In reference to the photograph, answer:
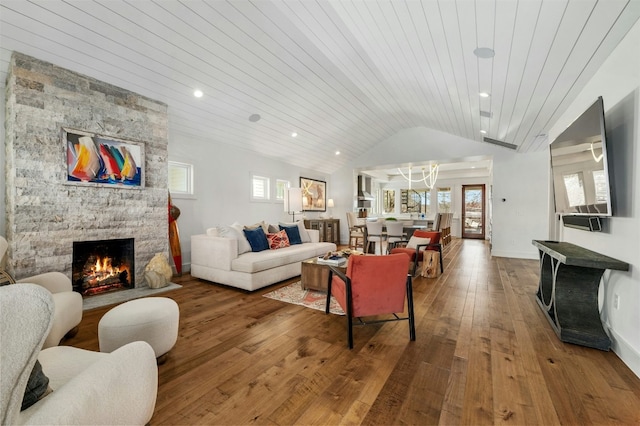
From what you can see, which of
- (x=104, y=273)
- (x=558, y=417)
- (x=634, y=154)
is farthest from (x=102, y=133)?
(x=634, y=154)

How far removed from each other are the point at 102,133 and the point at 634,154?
17.4 ft

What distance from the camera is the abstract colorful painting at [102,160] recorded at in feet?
10.5

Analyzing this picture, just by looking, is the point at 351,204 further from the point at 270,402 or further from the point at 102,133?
the point at 270,402

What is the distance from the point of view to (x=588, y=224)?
8.46ft

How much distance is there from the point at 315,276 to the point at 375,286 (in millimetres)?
1435

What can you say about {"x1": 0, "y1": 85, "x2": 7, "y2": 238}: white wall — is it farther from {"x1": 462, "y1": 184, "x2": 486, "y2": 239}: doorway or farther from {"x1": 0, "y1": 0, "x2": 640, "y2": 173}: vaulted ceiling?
{"x1": 462, "y1": 184, "x2": 486, "y2": 239}: doorway

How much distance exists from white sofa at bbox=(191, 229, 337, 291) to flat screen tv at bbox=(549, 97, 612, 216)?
3.44 m

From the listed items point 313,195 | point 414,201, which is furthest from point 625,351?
point 414,201

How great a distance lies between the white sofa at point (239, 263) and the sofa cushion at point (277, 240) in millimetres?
114

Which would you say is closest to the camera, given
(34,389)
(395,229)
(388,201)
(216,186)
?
(34,389)

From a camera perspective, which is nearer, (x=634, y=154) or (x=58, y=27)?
(x=634, y=154)

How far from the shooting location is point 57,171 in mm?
3090

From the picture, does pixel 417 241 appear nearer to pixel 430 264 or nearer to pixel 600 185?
pixel 430 264

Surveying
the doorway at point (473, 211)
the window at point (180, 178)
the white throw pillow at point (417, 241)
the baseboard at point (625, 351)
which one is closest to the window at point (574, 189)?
the baseboard at point (625, 351)
